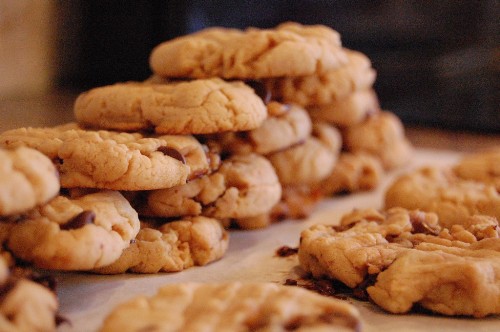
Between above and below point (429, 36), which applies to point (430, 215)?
below

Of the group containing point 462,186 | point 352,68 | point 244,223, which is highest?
point 352,68

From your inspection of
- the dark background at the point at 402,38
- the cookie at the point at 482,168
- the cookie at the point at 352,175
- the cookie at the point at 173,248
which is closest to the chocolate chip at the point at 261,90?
the cookie at the point at 173,248

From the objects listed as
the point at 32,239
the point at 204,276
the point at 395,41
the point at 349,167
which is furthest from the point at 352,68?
the point at 395,41

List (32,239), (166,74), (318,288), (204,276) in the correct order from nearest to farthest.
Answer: (32,239) < (318,288) < (204,276) < (166,74)

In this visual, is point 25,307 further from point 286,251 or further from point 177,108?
point 286,251

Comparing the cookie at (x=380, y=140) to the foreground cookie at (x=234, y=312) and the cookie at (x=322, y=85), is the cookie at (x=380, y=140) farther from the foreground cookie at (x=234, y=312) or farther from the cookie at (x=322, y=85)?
the foreground cookie at (x=234, y=312)

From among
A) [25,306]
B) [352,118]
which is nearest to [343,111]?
[352,118]

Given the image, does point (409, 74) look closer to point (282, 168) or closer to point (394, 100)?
point (394, 100)
